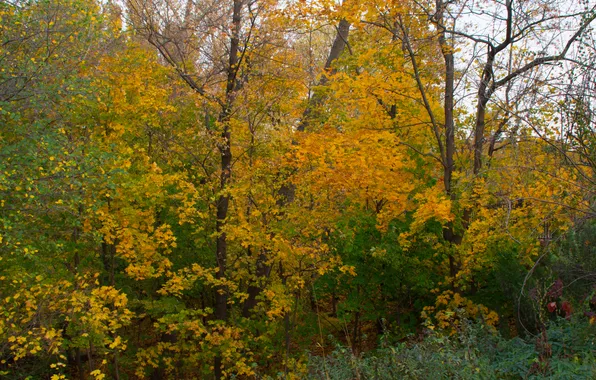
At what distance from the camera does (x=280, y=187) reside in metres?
10.0

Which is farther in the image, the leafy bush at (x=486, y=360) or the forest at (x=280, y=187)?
the forest at (x=280, y=187)

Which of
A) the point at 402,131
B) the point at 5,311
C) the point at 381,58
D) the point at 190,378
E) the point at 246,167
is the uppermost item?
the point at 381,58

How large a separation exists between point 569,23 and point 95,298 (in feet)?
26.0

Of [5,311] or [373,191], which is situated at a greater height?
[373,191]

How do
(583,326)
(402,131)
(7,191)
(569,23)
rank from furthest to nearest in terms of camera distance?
(402,131) < (569,23) < (7,191) < (583,326)

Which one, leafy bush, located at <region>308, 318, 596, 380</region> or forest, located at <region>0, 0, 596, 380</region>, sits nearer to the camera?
leafy bush, located at <region>308, 318, 596, 380</region>

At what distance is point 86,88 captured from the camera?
711 cm

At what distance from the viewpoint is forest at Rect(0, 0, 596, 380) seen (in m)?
6.50

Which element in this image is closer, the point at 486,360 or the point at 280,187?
the point at 486,360

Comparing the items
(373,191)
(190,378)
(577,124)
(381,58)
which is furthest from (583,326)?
(190,378)

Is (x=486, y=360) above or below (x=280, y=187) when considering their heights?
below

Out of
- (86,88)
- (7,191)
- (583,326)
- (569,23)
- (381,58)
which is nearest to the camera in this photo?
(583,326)

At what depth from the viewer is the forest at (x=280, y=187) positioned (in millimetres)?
6500

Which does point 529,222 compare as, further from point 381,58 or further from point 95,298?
point 95,298
